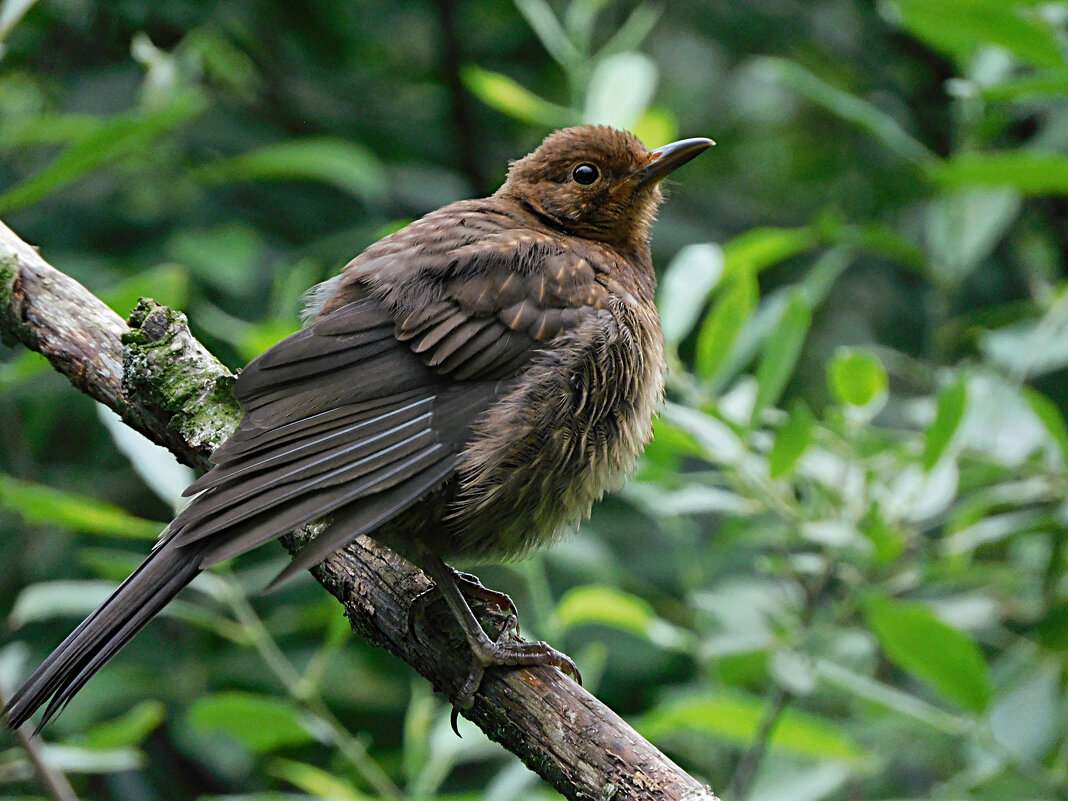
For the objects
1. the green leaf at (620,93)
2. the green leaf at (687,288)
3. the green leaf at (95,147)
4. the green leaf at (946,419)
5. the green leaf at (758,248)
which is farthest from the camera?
the green leaf at (620,93)

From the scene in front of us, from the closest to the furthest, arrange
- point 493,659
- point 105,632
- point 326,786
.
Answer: point 105,632
point 493,659
point 326,786

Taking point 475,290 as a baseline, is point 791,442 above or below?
above

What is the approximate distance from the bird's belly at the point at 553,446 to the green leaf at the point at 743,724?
59 cm

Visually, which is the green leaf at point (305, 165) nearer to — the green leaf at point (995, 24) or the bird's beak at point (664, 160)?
→ the bird's beak at point (664, 160)

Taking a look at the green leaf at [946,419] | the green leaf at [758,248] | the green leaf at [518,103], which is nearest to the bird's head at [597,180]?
the green leaf at [758,248]

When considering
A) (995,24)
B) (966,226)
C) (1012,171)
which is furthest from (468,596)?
(966,226)

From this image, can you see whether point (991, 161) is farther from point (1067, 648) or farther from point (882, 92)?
point (882, 92)

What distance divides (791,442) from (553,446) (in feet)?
2.26

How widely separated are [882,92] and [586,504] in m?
3.47

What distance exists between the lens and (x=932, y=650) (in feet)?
10.1

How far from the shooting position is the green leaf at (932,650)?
9.91 ft

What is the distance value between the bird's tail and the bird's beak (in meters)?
1.80

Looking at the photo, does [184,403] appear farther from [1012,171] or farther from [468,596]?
[1012,171]

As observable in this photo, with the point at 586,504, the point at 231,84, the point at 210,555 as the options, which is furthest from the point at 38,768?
the point at 231,84
